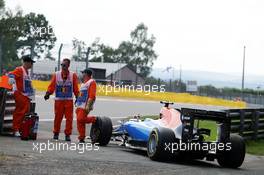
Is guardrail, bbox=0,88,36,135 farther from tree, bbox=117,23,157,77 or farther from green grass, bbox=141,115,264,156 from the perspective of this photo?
tree, bbox=117,23,157,77

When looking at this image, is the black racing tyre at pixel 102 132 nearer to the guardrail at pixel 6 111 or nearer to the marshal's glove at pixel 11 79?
the marshal's glove at pixel 11 79

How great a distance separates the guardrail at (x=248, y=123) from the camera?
53.4 feet

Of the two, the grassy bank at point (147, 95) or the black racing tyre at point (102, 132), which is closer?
the black racing tyre at point (102, 132)

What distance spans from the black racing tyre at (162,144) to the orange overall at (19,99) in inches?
130

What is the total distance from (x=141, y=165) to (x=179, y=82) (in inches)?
1551

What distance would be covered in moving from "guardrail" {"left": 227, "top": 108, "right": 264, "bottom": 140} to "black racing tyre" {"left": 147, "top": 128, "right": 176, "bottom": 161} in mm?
5916

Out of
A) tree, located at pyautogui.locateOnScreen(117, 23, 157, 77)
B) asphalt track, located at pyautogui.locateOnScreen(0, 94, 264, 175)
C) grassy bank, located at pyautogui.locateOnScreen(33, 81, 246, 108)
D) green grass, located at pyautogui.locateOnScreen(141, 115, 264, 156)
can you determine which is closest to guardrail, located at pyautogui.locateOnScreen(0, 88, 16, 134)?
asphalt track, located at pyautogui.locateOnScreen(0, 94, 264, 175)

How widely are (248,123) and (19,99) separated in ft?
24.7

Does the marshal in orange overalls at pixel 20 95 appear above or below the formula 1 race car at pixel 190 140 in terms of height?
above

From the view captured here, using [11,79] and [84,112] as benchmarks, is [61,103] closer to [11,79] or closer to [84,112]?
[84,112]

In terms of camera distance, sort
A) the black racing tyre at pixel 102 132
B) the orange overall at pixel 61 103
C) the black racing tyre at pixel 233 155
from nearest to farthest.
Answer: the black racing tyre at pixel 233 155 < the black racing tyre at pixel 102 132 < the orange overall at pixel 61 103

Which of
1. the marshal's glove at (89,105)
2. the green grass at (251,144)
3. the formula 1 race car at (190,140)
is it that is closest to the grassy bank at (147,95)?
the green grass at (251,144)

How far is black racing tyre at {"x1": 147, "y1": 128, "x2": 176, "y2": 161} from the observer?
33.6 feet

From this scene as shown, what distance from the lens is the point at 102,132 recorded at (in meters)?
12.2
